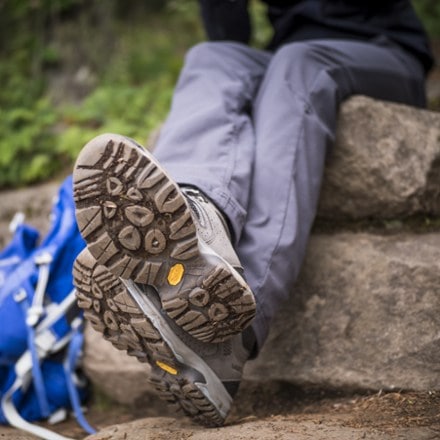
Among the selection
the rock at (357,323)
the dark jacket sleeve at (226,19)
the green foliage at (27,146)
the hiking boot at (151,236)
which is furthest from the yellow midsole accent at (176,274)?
the green foliage at (27,146)

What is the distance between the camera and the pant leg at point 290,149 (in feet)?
5.55

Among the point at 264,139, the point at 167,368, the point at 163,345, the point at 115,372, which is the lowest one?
the point at 115,372

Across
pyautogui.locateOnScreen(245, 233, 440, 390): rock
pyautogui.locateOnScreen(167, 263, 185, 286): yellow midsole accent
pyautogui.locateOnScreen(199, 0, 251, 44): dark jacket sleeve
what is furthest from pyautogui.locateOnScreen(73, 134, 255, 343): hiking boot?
pyautogui.locateOnScreen(199, 0, 251, 44): dark jacket sleeve

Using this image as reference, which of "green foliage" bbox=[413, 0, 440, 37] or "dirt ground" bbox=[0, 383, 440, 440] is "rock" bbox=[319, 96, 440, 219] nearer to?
"dirt ground" bbox=[0, 383, 440, 440]

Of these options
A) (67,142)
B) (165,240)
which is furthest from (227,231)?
(67,142)

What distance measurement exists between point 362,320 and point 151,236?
3.05 ft

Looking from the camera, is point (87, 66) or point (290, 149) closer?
point (290, 149)

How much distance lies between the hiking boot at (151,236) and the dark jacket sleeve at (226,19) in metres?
1.49

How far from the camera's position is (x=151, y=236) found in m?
1.34

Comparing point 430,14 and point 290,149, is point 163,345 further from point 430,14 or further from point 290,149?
point 430,14

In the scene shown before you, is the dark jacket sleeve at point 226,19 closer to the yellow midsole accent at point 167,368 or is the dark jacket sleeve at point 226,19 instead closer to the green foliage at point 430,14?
the yellow midsole accent at point 167,368

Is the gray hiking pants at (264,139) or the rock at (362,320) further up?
the gray hiking pants at (264,139)

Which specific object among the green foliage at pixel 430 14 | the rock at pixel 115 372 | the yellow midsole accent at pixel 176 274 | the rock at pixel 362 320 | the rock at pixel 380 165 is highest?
the yellow midsole accent at pixel 176 274

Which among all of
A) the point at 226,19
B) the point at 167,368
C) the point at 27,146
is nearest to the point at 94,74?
the point at 27,146
